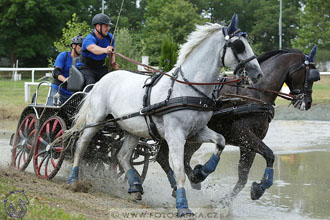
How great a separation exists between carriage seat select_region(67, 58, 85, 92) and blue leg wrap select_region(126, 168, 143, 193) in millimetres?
1567

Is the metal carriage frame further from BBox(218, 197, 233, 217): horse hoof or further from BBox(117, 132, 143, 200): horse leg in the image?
BBox(218, 197, 233, 217): horse hoof

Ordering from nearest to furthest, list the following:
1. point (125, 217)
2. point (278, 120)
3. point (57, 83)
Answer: point (125, 217) < point (57, 83) < point (278, 120)

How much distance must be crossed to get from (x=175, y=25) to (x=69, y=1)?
1123cm

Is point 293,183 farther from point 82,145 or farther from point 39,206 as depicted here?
point 39,206

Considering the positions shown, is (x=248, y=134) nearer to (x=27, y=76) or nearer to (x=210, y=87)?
(x=210, y=87)

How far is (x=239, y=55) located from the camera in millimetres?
6180

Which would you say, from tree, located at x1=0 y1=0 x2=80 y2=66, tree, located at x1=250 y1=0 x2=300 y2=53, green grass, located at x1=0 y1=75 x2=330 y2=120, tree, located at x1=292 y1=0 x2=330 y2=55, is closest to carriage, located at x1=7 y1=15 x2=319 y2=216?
green grass, located at x1=0 y1=75 x2=330 y2=120

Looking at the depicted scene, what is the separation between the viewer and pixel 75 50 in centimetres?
914

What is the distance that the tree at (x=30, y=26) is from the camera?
164 ft

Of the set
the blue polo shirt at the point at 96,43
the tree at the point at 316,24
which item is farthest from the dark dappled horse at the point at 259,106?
the tree at the point at 316,24

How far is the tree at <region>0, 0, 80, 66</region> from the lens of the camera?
4994cm

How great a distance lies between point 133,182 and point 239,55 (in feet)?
7.12

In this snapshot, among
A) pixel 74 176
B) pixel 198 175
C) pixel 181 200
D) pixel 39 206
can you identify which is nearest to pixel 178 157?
pixel 181 200

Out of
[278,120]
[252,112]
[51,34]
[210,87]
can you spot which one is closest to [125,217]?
[210,87]
